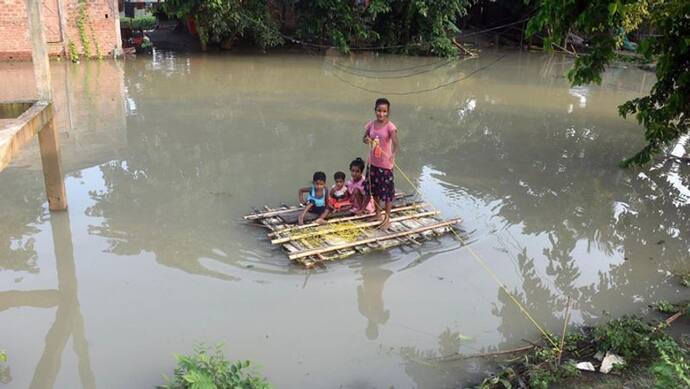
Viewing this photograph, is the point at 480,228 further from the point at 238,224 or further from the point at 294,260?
the point at 238,224

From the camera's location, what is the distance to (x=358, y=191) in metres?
6.04

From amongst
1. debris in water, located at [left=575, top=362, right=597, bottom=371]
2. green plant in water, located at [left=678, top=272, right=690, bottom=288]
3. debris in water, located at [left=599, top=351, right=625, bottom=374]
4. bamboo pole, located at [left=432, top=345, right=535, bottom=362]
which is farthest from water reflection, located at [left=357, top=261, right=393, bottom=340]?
green plant in water, located at [left=678, top=272, right=690, bottom=288]

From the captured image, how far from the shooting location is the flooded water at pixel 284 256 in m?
4.15

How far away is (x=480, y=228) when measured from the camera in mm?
6332

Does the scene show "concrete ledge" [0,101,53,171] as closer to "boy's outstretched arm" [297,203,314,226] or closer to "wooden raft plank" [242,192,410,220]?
"wooden raft plank" [242,192,410,220]

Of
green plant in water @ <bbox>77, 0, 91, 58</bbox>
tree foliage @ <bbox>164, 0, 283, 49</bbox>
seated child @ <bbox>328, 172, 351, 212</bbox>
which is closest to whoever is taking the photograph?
seated child @ <bbox>328, 172, 351, 212</bbox>

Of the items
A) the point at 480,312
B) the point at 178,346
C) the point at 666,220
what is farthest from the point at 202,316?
the point at 666,220

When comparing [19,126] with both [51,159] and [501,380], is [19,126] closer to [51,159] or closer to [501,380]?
[51,159]

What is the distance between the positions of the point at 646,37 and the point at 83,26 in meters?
16.4

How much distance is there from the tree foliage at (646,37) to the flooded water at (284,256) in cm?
125

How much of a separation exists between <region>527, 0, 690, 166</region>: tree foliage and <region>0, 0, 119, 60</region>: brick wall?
590 inches

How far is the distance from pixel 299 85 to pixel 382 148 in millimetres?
9365

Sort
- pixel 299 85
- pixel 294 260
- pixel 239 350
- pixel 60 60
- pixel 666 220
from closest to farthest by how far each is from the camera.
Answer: pixel 239 350, pixel 294 260, pixel 666 220, pixel 299 85, pixel 60 60

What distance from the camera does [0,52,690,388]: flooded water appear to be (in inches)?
163
